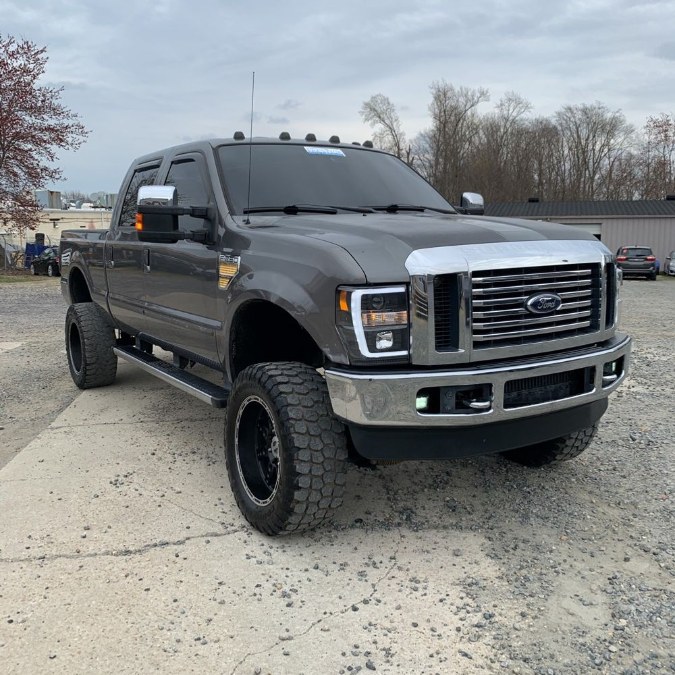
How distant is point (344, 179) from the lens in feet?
14.9

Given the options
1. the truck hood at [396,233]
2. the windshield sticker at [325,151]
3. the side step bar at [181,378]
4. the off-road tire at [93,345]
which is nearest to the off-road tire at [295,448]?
the side step bar at [181,378]

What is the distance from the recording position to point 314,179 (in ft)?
14.5

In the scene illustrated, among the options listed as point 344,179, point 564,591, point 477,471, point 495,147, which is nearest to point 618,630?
point 564,591

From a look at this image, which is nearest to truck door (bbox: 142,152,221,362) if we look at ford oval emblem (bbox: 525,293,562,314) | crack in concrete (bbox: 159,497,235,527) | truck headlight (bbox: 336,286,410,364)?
crack in concrete (bbox: 159,497,235,527)

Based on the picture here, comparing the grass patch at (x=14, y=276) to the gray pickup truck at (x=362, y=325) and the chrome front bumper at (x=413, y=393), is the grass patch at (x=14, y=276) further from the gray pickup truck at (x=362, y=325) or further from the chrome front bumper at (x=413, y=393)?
the chrome front bumper at (x=413, y=393)

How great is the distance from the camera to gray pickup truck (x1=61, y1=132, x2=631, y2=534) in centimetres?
295

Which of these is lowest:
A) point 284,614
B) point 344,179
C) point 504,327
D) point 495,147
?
point 284,614

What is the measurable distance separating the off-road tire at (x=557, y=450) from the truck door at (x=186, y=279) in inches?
80.6

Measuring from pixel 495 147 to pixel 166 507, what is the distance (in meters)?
53.2

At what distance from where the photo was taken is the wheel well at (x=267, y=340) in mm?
3820

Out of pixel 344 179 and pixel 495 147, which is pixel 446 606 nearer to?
pixel 344 179

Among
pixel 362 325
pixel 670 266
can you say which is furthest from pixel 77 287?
pixel 670 266

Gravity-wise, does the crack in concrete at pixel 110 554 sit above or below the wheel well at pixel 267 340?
below

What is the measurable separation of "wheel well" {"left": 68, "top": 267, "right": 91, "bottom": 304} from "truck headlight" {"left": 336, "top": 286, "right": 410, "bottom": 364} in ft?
16.1
